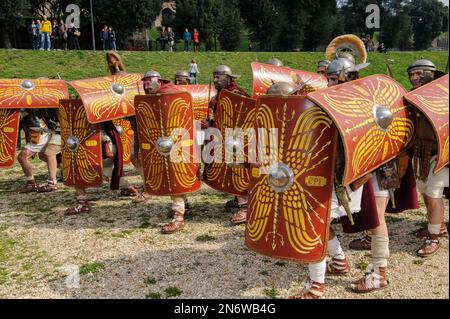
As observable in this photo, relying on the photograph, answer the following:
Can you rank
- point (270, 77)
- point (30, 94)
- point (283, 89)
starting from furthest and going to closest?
1. point (30, 94)
2. point (270, 77)
3. point (283, 89)

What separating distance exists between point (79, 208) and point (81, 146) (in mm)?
876

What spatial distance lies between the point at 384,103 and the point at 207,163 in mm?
2820

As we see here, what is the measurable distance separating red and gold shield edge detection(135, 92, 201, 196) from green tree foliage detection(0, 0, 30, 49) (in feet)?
86.1

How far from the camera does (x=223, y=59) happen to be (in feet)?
79.4

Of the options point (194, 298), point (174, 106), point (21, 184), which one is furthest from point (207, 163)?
point (21, 184)

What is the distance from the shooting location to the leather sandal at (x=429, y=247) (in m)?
4.41

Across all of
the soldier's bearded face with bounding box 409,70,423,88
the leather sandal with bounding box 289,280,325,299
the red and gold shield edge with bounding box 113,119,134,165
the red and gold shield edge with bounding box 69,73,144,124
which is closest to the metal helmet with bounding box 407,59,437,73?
the soldier's bearded face with bounding box 409,70,423,88

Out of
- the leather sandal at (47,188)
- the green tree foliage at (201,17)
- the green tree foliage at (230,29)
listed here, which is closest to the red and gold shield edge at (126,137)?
the leather sandal at (47,188)

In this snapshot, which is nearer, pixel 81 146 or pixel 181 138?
pixel 181 138

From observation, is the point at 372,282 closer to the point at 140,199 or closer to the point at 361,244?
the point at 361,244

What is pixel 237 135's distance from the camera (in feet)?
17.1

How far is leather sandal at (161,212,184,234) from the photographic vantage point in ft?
17.5

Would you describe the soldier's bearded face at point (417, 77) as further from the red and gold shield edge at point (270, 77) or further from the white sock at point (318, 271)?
the white sock at point (318, 271)

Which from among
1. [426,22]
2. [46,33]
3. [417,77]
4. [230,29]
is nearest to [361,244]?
[417,77]
